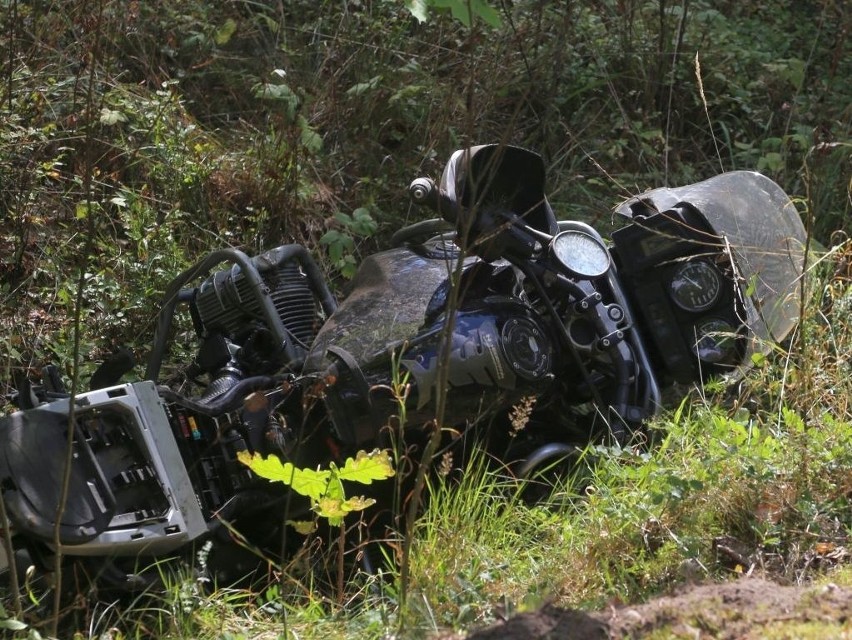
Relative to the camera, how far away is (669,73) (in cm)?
691

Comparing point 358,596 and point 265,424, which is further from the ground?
point 265,424

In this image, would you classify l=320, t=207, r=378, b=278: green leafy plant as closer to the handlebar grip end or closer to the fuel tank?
the fuel tank

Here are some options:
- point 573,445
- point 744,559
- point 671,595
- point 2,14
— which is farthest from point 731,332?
point 2,14

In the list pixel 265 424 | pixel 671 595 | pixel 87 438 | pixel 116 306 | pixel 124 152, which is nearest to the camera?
pixel 671 595

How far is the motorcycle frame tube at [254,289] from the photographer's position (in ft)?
13.7

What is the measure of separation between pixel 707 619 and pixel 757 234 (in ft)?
6.55

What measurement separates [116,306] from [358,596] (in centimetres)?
238

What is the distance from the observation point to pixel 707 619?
261 centimetres

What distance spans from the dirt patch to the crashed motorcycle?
881 millimetres

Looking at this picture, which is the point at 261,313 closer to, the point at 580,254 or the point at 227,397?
the point at 227,397

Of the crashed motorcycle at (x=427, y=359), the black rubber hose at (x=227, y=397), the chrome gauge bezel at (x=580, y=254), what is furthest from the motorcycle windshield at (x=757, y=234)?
the black rubber hose at (x=227, y=397)

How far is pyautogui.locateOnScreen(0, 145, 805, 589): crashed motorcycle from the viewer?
3473mm

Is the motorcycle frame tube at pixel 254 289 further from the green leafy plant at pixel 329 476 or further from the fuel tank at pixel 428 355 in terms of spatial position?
the green leafy plant at pixel 329 476

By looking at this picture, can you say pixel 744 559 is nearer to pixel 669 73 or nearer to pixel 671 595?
pixel 671 595
